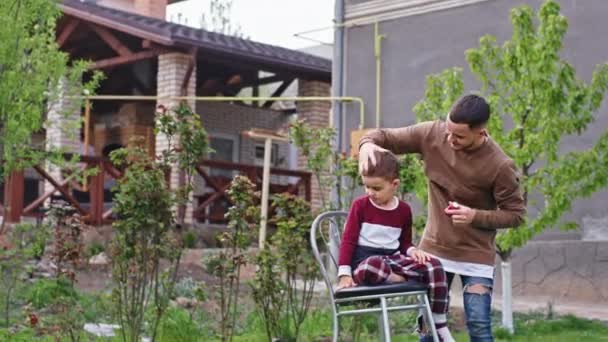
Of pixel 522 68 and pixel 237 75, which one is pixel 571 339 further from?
pixel 237 75

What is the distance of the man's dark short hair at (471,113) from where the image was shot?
4.22m

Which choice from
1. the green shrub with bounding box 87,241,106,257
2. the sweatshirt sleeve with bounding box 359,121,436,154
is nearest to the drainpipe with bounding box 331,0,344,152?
the green shrub with bounding box 87,241,106,257

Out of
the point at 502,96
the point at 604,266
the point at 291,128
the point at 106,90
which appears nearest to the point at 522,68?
the point at 502,96

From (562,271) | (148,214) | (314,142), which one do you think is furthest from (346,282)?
(562,271)

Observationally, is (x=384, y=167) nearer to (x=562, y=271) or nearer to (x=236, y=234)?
(x=236, y=234)

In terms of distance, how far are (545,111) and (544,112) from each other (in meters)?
0.01

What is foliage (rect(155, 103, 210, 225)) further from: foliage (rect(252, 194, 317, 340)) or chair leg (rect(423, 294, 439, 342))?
chair leg (rect(423, 294, 439, 342))

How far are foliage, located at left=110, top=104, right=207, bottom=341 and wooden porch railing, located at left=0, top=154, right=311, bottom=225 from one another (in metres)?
7.29

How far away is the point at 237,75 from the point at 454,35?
24.4 ft

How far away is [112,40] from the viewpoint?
16.5 m

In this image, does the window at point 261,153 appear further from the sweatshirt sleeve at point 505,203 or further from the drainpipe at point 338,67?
the sweatshirt sleeve at point 505,203

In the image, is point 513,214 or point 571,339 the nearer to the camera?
point 513,214

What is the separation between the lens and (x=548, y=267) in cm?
1077

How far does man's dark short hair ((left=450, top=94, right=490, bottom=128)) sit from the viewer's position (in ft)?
13.9
